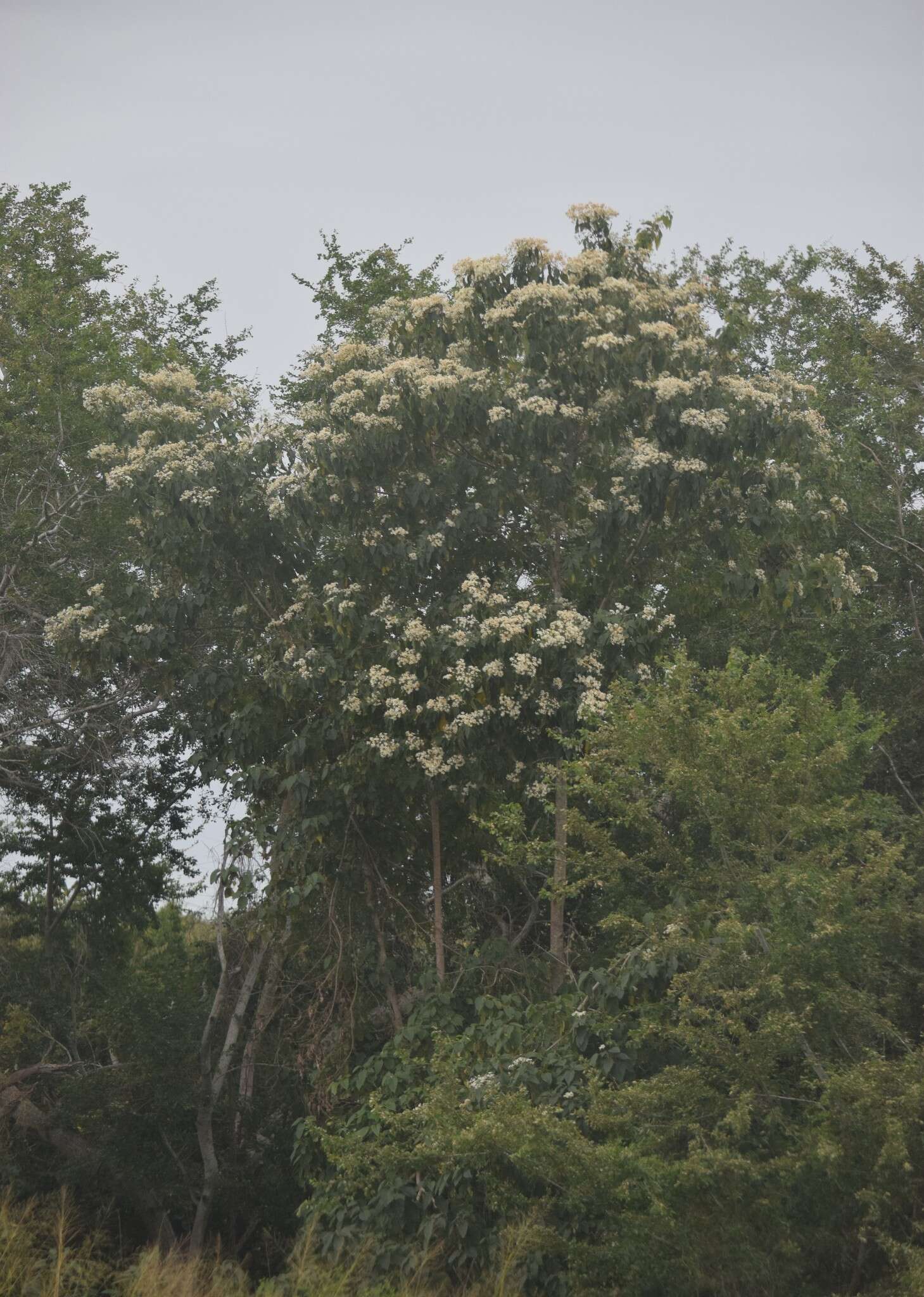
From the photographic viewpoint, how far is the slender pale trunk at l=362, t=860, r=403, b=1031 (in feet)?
41.4

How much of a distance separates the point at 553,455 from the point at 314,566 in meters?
2.58

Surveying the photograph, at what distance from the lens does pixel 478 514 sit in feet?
40.3

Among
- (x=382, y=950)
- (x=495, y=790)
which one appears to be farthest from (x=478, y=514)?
(x=382, y=950)

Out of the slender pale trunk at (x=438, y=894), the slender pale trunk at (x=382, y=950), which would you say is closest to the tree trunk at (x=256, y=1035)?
the slender pale trunk at (x=382, y=950)

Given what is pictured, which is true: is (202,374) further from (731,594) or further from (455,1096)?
(455,1096)

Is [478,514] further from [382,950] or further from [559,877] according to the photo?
[382,950]

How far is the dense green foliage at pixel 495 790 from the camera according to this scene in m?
8.38

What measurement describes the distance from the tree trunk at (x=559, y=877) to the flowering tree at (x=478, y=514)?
4cm

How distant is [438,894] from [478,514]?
3.51m

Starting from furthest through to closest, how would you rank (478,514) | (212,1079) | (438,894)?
(212,1079), (438,894), (478,514)

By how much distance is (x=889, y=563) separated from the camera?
55.0ft

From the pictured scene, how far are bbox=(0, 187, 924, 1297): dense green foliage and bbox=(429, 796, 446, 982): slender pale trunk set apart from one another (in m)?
0.05

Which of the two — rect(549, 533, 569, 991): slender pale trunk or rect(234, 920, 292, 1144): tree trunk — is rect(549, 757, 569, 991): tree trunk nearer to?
rect(549, 533, 569, 991): slender pale trunk

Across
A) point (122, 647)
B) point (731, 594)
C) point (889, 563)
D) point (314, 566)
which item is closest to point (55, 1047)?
point (122, 647)
